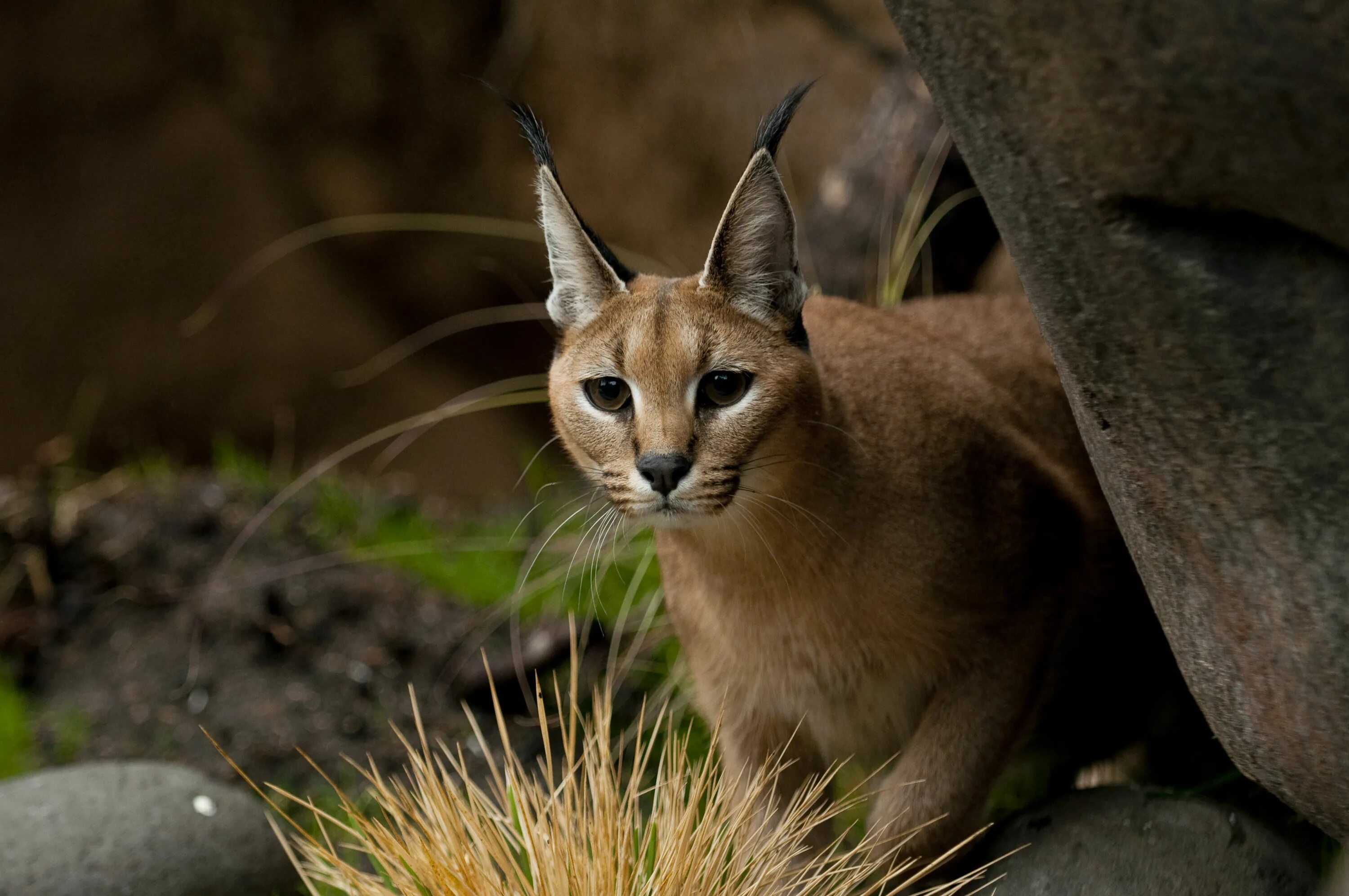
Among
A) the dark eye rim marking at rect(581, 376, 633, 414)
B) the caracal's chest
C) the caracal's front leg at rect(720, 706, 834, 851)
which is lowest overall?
the caracal's front leg at rect(720, 706, 834, 851)

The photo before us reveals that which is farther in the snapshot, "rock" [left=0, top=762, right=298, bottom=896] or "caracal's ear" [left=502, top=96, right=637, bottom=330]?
"rock" [left=0, top=762, right=298, bottom=896]

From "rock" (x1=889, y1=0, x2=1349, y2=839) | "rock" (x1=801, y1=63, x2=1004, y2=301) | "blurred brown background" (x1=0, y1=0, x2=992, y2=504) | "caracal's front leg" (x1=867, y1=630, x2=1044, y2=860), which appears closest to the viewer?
"rock" (x1=889, y1=0, x2=1349, y2=839)

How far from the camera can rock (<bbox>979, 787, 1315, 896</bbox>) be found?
2588 millimetres

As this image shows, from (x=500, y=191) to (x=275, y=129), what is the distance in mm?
1199

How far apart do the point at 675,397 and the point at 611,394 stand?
169 mm

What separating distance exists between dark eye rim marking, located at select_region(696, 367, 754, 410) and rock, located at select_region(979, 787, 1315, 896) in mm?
1171

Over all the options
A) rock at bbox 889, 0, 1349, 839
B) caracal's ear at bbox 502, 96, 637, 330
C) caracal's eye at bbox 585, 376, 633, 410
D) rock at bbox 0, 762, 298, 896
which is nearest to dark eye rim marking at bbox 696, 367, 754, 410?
caracal's eye at bbox 585, 376, 633, 410

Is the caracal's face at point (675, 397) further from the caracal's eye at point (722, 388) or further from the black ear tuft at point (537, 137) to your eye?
the black ear tuft at point (537, 137)

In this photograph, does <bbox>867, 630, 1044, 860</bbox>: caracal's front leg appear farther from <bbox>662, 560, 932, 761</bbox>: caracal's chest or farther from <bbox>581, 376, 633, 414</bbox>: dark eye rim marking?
<bbox>581, 376, 633, 414</bbox>: dark eye rim marking

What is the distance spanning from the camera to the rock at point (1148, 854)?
2588mm

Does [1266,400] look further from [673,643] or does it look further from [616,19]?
[616,19]

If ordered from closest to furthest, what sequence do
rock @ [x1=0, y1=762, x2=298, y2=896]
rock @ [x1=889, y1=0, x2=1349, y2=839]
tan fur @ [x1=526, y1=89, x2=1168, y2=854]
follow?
rock @ [x1=889, y1=0, x2=1349, y2=839], tan fur @ [x1=526, y1=89, x2=1168, y2=854], rock @ [x1=0, y1=762, x2=298, y2=896]

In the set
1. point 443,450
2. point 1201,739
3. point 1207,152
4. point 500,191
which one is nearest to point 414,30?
point 500,191

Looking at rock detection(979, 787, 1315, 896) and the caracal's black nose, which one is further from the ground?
the caracal's black nose
